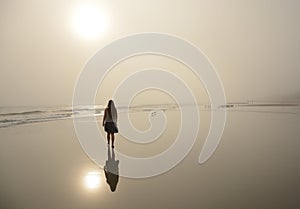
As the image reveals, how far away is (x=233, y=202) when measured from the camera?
69.8 inches

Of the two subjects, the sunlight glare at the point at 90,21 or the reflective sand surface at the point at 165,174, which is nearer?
the reflective sand surface at the point at 165,174

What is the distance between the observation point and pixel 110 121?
1.85 metres

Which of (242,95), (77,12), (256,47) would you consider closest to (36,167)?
(77,12)

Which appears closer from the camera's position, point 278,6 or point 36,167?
point 36,167

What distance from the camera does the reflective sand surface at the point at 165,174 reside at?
5.80ft

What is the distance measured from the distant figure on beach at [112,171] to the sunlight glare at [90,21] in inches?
25.9

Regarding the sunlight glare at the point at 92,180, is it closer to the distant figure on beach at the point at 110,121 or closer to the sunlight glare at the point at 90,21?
the distant figure on beach at the point at 110,121

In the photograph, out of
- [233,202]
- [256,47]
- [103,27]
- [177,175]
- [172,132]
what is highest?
[103,27]

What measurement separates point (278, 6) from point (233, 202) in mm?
1144

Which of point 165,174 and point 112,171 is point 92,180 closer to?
point 112,171

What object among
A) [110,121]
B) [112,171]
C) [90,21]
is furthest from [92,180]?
[90,21]

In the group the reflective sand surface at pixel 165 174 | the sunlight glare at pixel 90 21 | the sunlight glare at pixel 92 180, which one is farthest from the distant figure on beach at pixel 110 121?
the sunlight glare at pixel 90 21

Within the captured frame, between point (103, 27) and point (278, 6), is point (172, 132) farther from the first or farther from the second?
point (278, 6)

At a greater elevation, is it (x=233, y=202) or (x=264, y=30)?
(x=264, y=30)
